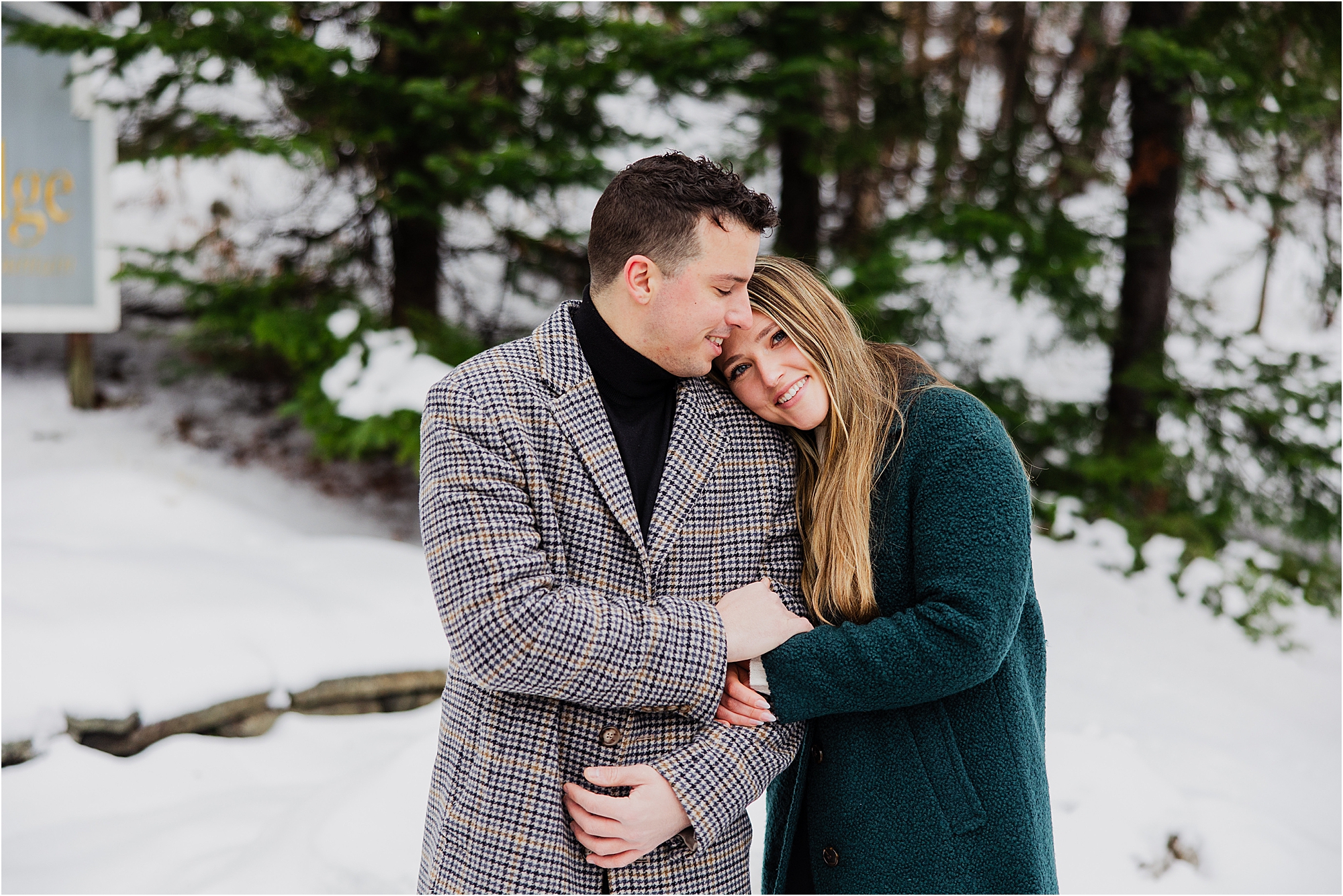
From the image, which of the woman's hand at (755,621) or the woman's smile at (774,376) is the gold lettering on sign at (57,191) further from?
the woman's hand at (755,621)

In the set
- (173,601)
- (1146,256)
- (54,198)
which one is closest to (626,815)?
(173,601)

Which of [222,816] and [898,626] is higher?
[898,626]

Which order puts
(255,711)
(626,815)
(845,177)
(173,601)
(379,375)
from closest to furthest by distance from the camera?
(626,815), (255,711), (173,601), (379,375), (845,177)

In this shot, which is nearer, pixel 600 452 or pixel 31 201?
pixel 600 452

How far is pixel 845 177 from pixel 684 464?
6.22 meters

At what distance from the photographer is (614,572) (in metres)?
1.74

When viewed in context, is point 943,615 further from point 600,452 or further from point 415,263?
point 415,263

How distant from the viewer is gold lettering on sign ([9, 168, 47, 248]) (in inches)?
246

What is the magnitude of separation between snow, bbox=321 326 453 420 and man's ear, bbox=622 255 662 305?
334 centimetres

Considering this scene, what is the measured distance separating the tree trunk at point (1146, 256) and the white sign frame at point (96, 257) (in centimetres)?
630

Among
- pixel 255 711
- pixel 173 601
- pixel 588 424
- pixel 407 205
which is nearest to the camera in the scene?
pixel 588 424

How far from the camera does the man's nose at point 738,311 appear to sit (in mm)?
1812

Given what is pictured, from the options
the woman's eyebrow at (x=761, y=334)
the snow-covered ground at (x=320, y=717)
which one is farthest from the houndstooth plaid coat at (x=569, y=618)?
the snow-covered ground at (x=320, y=717)

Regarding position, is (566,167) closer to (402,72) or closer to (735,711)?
(402,72)
